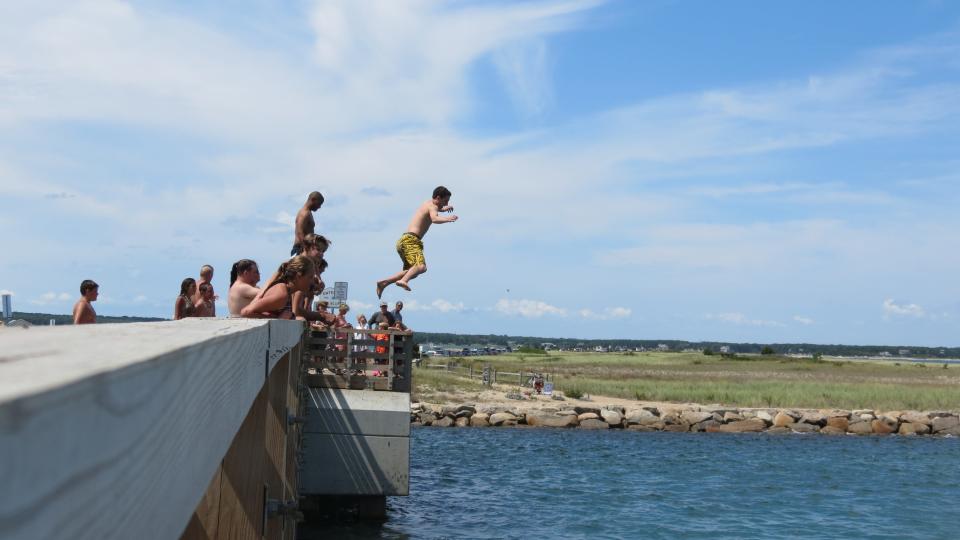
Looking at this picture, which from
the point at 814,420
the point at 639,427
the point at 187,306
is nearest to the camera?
the point at 187,306

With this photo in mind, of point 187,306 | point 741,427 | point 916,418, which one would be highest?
point 187,306

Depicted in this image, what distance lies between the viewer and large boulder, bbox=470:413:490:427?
39406 mm

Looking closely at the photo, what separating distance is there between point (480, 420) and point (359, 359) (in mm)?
24056

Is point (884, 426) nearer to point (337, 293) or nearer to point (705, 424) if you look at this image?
point (705, 424)

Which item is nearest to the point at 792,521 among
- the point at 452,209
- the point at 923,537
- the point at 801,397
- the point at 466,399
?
the point at 923,537

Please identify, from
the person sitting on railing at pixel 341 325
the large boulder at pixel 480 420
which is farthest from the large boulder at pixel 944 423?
the person sitting on railing at pixel 341 325

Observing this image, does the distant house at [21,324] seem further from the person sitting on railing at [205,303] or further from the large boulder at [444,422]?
the large boulder at [444,422]

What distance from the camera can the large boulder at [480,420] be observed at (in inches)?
1551

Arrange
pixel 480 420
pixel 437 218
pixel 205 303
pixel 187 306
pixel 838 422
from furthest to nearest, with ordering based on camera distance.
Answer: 1. pixel 838 422
2. pixel 480 420
3. pixel 437 218
4. pixel 205 303
5. pixel 187 306

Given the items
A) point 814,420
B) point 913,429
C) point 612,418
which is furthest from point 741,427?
point 913,429

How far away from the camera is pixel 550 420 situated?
40188 millimetres

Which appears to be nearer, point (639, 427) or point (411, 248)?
point (411, 248)

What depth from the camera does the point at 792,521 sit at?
70.5ft

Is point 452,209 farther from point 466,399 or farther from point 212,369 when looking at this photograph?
point 466,399
